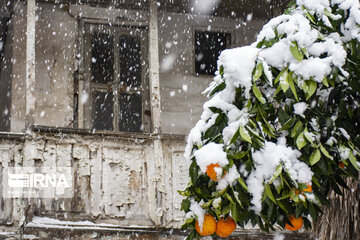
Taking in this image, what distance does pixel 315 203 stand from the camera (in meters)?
3.78

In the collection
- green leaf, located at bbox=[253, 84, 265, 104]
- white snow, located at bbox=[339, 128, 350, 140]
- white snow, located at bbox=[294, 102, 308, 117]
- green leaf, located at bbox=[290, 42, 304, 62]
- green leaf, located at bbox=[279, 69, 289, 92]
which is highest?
green leaf, located at bbox=[290, 42, 304, 62]

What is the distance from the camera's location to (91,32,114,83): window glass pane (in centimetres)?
989

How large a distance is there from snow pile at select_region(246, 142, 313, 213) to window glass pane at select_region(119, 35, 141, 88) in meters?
6.27

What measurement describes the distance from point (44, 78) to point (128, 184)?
2.28m

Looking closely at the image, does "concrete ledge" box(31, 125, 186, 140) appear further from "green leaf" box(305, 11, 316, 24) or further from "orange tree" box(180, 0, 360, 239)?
"green leaf" box(305, 11, 316, 24)

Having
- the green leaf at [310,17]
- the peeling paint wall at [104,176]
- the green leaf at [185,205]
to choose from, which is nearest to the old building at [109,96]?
the peeling paint wall at [104,176]

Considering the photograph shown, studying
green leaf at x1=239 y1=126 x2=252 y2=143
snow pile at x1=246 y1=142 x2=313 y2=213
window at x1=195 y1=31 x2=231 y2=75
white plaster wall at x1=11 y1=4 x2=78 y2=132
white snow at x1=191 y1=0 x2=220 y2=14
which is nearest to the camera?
green leaf at x1=239 y1=126 x2=252 y2=143

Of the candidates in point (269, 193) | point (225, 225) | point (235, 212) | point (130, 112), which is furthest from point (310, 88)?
point (130, 112)

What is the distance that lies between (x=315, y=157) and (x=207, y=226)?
2.39 ft

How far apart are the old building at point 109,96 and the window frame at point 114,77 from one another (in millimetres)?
14

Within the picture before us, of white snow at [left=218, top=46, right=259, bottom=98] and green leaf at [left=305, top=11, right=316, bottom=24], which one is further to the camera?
green leaf at [left=305, top=11, right=316, bottom=24]

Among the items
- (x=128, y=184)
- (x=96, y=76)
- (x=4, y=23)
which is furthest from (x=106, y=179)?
(x=4, y=23)

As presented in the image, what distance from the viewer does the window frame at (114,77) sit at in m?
9.68

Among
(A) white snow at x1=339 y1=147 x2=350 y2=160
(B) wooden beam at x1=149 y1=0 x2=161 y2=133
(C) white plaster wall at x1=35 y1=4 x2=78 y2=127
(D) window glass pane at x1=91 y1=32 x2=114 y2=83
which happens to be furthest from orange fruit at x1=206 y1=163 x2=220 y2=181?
(D) window glass pane at x1=91 y1=32 x2=114 y2=83
